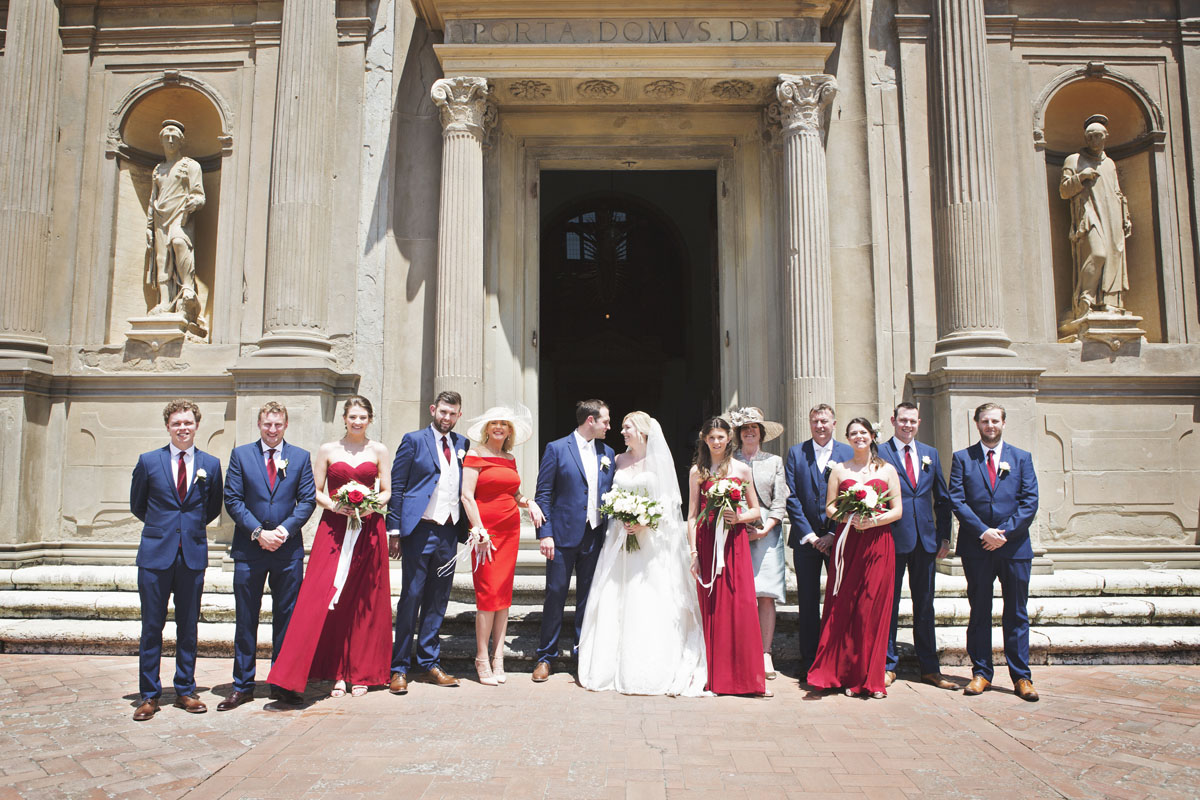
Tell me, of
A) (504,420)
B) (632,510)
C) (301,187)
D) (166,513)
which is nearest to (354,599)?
(166,513)

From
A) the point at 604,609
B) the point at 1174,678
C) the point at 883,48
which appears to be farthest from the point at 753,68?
the point at 1174,678

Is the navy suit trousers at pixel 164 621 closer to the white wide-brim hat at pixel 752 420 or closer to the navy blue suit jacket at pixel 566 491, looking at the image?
the navy blue suit jacket at pixel 566 491

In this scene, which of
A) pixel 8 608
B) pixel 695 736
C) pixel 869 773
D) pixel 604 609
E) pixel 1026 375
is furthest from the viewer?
pixel 1026 375

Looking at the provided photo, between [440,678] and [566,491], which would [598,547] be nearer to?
[566,491]

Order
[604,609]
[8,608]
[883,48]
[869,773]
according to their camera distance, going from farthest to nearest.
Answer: [883,48]
[8,608]
[604,609]
[869,773]

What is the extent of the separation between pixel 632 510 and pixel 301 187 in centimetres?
509

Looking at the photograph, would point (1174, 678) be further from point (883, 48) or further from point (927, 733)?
point (883, 48)

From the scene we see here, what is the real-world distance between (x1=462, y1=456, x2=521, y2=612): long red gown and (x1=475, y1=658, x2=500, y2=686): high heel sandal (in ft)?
1.20

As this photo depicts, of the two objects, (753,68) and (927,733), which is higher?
(753,68)

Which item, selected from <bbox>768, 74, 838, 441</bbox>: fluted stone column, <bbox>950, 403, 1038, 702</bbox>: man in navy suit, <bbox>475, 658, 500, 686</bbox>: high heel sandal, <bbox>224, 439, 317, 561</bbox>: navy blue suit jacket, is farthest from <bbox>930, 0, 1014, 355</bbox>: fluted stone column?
<bbox>224, 439, 317, 561</bbox>: navy blue suit jacket

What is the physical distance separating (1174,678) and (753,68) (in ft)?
20.8

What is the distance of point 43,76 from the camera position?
28.2 ft

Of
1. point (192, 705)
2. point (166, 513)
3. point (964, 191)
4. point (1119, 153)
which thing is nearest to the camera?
point (192, 705)

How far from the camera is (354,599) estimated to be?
543 cm
